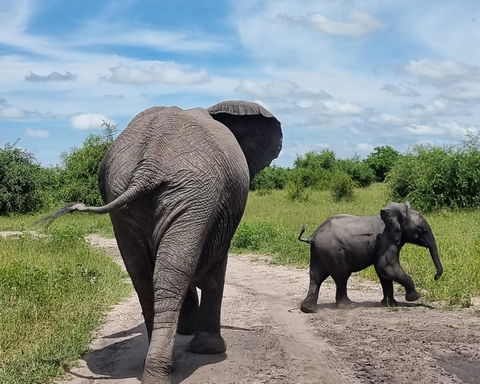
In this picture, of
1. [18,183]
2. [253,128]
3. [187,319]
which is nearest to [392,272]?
[187,319]

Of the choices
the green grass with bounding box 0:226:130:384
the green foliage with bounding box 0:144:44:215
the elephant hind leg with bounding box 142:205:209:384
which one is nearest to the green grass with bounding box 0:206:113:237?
the green foliage with bounding box 0:144:44:215

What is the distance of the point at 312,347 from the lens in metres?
5.88

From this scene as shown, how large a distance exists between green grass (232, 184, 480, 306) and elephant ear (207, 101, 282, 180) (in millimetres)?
3185

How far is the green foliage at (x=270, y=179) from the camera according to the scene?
38406 mm

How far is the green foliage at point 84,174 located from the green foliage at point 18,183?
3.58 feet

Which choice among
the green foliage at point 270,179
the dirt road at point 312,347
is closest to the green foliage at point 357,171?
the green foliage at point 270,179

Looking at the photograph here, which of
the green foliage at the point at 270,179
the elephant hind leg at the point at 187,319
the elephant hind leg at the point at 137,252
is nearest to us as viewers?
the elephant hind leg at the point at 137,252

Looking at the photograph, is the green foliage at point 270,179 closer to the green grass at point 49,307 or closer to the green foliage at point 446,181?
the green foliage at point 446,181

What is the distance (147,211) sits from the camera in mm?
4637

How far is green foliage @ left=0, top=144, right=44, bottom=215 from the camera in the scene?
2347 cm

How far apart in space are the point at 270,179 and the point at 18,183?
1927cm

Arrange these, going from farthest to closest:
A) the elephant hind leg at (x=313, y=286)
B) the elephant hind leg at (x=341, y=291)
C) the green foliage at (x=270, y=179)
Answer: the green foliage at (x=270, y=179) → the elephant hind leg at (x=341, y=291) → the elephant hind leg at (x=313, y=286)

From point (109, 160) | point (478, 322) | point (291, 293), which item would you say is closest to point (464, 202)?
point (291, 293)

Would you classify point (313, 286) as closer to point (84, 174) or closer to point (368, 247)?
point (368, 247)
